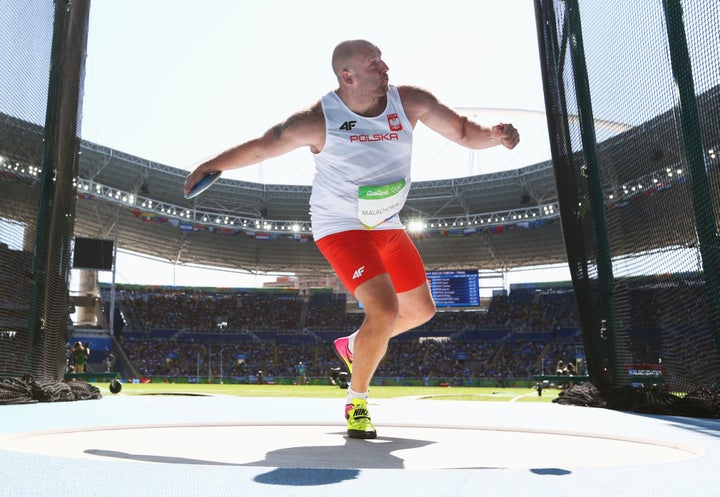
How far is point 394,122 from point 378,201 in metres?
0.42

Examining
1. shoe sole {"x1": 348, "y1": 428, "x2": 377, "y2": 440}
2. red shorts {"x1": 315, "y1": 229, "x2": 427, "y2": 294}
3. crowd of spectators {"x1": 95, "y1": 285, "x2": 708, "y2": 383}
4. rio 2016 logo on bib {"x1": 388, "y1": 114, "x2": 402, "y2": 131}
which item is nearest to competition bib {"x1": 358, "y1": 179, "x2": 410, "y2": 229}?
red shorts {"x1": 315, "y1": 229, "x2": 427, "y2": 294}

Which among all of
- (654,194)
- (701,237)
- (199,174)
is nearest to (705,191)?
(701,237)

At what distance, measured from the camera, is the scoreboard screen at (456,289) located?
33.9m

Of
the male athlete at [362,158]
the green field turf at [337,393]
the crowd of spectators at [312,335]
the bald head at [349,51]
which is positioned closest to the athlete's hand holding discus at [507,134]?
the male athlete at [362,158]

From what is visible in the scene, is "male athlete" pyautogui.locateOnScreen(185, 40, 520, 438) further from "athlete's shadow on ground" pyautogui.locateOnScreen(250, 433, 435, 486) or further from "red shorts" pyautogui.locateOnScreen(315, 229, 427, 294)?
"athlete's shadow on ground" pyautogui.locateOnScreen(250, 433, 435, 486)

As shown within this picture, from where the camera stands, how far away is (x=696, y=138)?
4.38 m

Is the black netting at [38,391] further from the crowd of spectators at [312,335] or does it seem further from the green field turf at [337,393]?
the crowd of spectators at [312,335]

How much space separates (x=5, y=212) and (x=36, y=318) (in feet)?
3.47

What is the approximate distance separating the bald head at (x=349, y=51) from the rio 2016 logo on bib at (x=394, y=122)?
33cm

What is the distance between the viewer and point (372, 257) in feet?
10.5

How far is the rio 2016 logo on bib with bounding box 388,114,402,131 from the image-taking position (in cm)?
323

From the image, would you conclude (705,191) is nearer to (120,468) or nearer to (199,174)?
(199,174)

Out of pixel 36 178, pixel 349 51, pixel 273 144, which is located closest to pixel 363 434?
pixel 273 144

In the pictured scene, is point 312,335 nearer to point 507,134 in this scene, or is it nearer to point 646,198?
point 646,198
